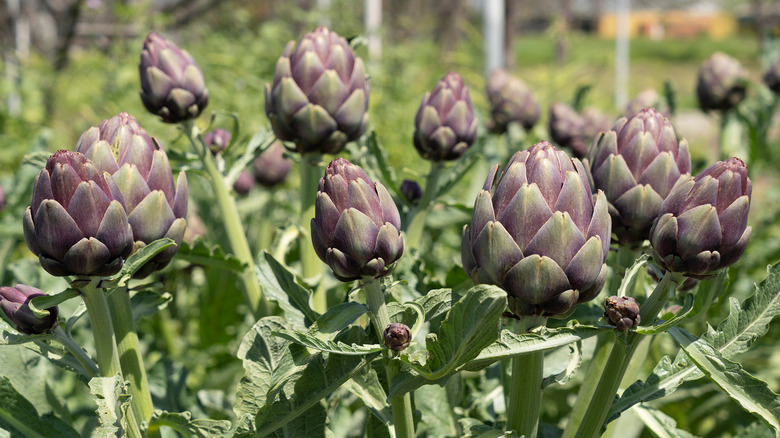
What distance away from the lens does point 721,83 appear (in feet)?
4.64

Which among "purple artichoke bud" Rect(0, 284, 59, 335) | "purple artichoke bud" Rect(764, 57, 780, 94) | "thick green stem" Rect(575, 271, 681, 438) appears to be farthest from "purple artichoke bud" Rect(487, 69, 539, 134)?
"purple artichoke bud" Rect(0, 284, 59, 335)

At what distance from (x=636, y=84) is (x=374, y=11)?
529 cm

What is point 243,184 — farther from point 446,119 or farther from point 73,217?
point 73,217

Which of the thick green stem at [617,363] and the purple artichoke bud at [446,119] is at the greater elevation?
the purple artichoke bud at [446,119]

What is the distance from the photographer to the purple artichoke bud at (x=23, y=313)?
0.57 meters

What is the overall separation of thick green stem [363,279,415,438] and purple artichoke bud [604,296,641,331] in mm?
174

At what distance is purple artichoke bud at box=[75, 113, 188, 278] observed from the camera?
1.84 ft

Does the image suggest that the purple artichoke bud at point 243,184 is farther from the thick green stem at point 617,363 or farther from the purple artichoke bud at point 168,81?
the thick green stem at point 617,363

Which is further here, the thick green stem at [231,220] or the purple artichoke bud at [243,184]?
the purple artichoke bud at [243,184]

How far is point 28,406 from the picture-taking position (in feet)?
2.30

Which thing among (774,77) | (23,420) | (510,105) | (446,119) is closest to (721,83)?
(774,77)

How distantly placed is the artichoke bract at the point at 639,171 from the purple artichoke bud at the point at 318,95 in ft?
0.91

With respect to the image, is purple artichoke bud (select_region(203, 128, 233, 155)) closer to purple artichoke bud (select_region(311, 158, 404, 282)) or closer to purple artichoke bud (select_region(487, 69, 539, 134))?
purple artichoke bud (select_region(311, 158, 404, 282))

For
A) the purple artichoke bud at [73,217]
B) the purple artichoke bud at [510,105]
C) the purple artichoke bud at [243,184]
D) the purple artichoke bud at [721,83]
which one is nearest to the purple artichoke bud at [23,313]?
the purple artichoke bud at [73,217]
